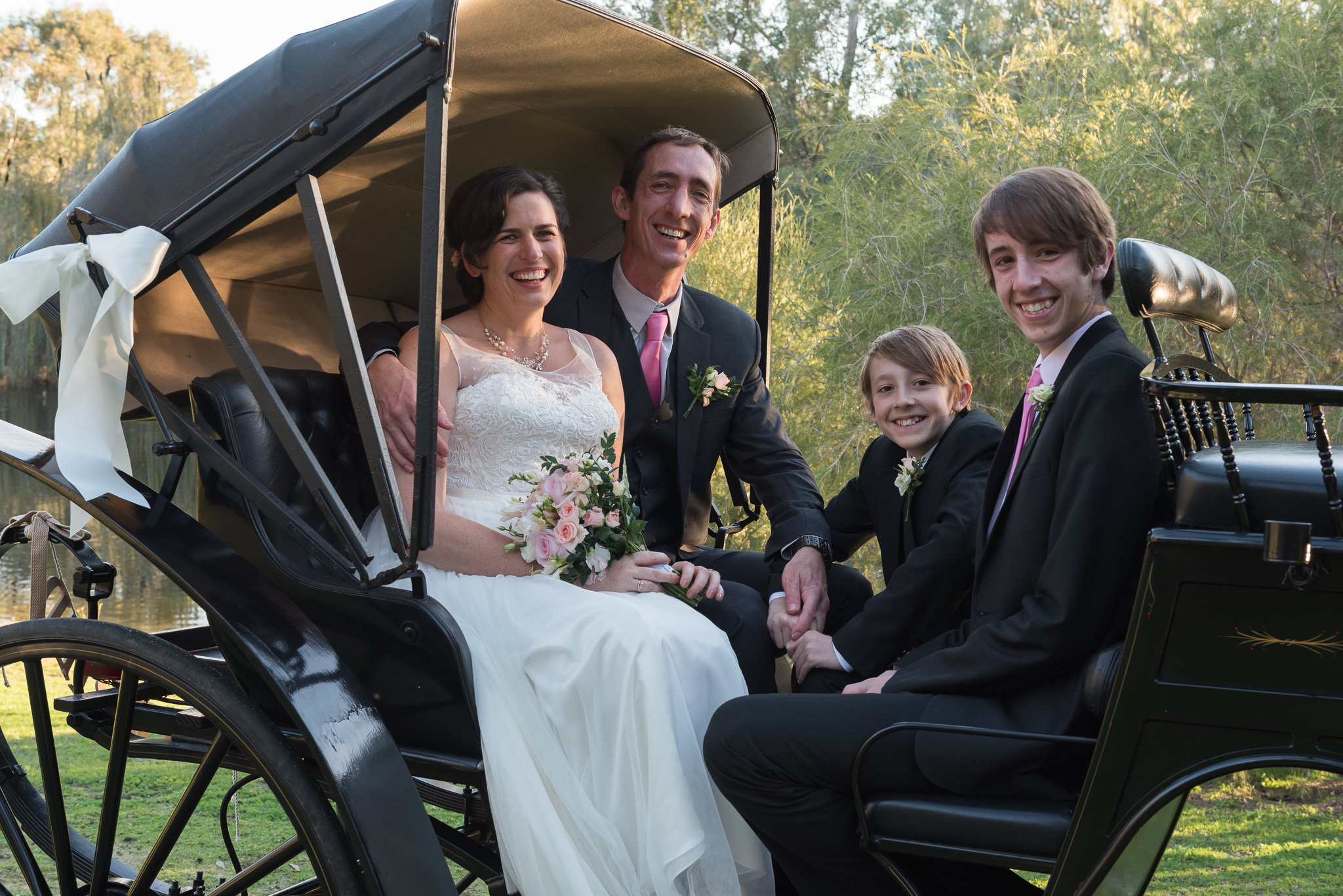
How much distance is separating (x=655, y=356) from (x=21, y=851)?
190 centimetres

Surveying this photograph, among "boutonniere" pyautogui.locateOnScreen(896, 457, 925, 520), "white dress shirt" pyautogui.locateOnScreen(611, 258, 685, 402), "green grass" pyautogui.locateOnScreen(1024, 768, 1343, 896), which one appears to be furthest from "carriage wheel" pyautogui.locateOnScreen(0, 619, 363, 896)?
"green grass" pyautogui.locateOnScreen(1024, 768, 1343, 896)

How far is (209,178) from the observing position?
6.29ft

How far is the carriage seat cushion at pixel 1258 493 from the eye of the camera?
137cm

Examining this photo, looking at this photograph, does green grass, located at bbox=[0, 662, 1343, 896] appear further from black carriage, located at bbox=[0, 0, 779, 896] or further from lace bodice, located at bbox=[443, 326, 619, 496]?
lace bodice, located at bbox=[443, 326, 619, 496]

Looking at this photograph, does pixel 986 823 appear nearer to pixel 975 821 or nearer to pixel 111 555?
pixel 975 821

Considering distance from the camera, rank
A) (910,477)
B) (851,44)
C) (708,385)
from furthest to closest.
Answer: (851,44) < (708,385) < (910,477)

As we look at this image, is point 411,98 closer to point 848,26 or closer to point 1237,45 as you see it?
point 1237,45

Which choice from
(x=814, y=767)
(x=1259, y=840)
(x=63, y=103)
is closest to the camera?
(x=814, y=767)

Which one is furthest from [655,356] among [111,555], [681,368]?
[111,555]

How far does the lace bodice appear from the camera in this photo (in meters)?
2.57

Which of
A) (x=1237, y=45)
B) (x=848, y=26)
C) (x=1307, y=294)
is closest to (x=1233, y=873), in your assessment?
(x=1307, y=294)

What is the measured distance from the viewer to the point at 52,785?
206cm

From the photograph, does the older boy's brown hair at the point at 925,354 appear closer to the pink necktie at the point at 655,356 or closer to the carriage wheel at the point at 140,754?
the pink necktie at the point at 655,356

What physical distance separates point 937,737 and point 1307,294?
16.2ft
